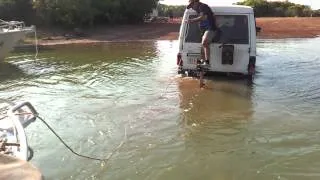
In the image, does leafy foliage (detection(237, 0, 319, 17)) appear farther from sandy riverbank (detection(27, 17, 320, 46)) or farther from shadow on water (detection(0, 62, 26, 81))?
shadow on water (detection(0, 62, 26, 81))

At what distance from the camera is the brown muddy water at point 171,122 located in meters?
6.73

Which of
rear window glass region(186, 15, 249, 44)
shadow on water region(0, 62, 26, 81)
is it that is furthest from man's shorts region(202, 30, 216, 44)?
shadow on water region(0, 62, 26, 81)

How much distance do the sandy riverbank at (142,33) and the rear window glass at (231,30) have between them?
55.8 feet

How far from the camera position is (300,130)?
837 cm

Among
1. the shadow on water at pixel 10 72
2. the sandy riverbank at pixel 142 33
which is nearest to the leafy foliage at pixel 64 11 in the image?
the sandy riverbank at pixel 142 33

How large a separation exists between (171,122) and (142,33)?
24804 mm

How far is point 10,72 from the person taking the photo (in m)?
16.5

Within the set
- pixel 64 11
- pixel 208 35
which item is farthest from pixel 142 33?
pixel 208 35

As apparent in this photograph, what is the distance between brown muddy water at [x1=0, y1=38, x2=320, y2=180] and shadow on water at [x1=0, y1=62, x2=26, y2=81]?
0.05 m

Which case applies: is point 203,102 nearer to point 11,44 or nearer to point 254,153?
point 254,153

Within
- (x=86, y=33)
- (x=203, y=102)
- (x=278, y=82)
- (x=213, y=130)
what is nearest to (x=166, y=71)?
(x=278, y=82)

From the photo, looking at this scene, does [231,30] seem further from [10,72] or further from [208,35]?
[10,72]

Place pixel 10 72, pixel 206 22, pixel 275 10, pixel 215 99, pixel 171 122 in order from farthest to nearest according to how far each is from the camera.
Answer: pixel 275 10
pixel 10 72
pixel 206 22
pixel 215 99
pixel 171 122

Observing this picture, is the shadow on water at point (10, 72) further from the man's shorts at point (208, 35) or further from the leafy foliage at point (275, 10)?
the leafy foliage at point (275, 10)
